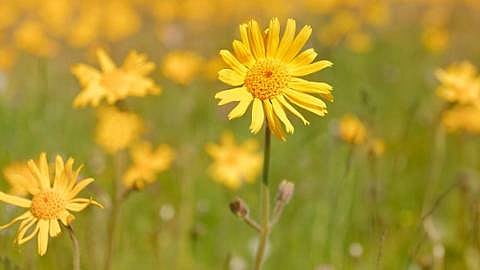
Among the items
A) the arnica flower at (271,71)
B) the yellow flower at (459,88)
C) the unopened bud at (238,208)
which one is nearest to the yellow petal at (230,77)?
the arnica flower at (271,71)

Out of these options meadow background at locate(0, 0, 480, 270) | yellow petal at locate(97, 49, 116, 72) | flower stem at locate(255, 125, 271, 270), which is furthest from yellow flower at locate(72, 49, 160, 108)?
flower stem at locate(255, 125, 271, 270)

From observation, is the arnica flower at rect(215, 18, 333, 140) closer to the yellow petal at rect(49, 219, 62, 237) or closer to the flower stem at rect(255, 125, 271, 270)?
the flower stem at rect(255, 125, 271, 270)

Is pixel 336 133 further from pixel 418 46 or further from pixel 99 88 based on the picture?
pixel 418 46

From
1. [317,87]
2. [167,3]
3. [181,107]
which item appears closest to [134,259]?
[317,87]

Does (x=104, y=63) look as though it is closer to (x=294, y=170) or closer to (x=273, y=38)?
(x=273, y=38)

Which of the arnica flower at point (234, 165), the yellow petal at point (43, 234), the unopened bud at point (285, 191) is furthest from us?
the arnica flower at point (234, 165)

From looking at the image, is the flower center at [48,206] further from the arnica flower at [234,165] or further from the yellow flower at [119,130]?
the arnica flower at [234,165]
